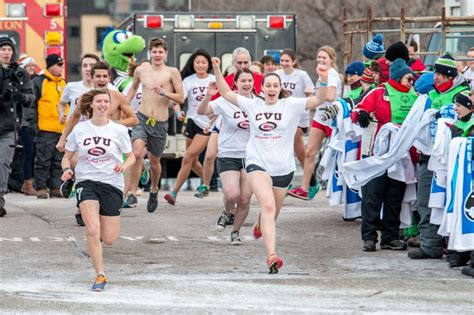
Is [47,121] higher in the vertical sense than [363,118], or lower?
lower

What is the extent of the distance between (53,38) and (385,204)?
29.0ft

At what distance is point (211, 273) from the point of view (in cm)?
1165

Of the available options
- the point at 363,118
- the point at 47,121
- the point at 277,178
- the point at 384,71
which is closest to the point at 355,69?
the point at 384,71

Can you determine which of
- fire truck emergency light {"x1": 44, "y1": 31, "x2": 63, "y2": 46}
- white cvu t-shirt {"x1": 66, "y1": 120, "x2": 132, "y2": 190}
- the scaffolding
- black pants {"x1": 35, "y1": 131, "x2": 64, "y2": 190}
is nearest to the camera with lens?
black pants {"x1": 35, "y1": 131, "x2": 64, "y2": 190}

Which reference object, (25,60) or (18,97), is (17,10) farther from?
(18,97)

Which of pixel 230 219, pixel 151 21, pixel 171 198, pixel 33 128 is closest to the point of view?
pixel 230 219

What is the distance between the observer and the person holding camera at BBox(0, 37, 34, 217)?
1659cm

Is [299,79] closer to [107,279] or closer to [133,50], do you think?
[133,50]

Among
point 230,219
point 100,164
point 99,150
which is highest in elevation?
point 99,150

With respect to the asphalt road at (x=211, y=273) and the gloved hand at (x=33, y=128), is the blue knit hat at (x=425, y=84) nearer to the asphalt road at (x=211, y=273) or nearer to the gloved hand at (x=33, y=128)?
the asphalt road at (x=211, y=273)

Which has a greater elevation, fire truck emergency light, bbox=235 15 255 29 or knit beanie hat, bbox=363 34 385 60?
fire truck emergency light, bbox=235 15 255 29

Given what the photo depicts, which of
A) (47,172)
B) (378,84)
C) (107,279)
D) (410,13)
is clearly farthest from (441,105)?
(410,13)

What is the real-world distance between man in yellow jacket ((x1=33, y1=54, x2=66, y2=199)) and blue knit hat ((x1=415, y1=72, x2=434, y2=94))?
8027 mm

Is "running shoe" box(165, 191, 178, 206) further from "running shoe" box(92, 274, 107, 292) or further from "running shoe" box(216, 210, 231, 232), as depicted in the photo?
"running shoe" box(92, 274, 107, 292)
